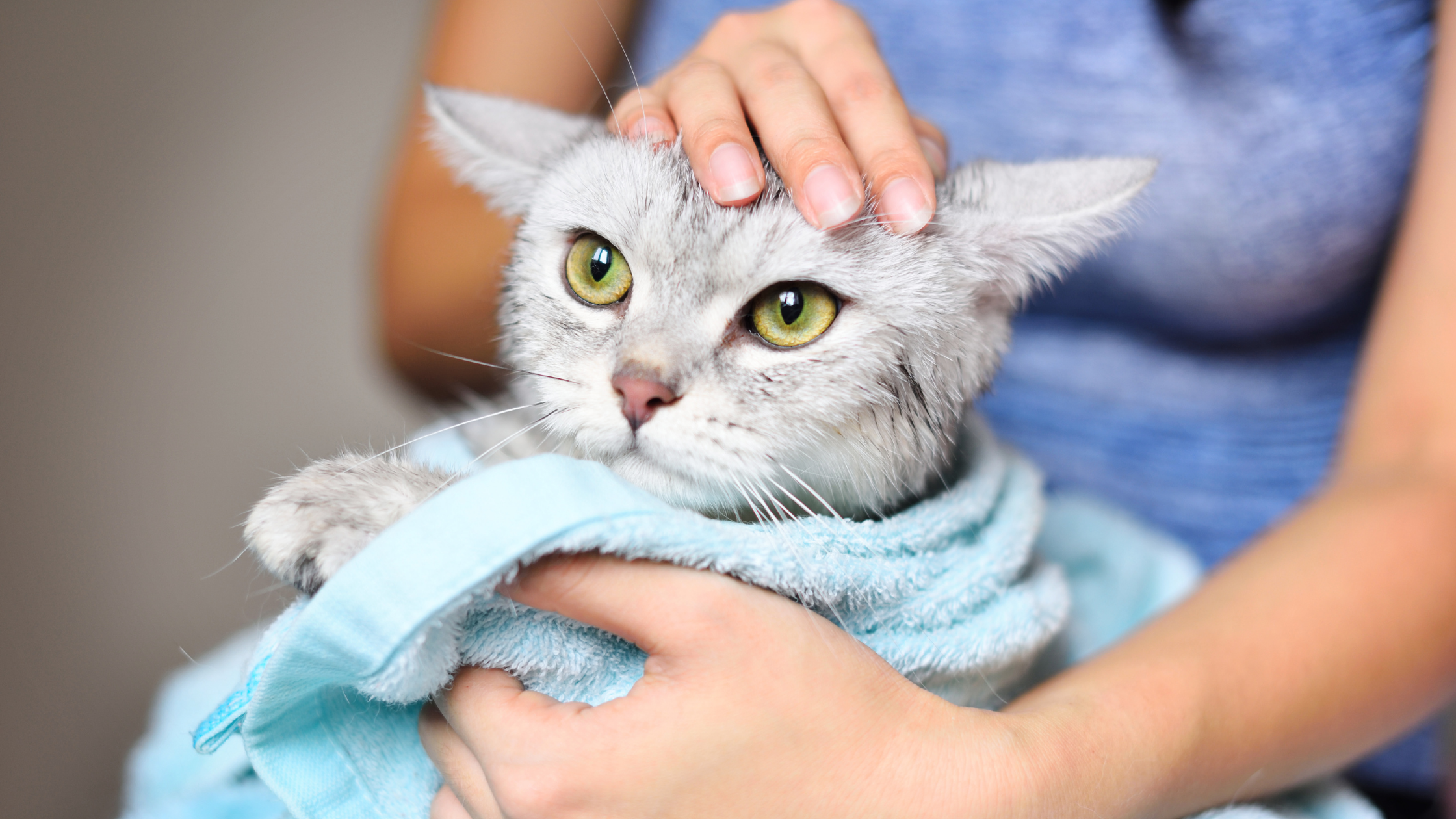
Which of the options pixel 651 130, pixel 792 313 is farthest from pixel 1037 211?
pixel 651 130

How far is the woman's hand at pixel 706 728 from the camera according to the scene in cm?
57

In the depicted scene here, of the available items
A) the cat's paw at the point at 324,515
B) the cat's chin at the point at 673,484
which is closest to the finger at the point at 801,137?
the cat's chin at the point at 673,484

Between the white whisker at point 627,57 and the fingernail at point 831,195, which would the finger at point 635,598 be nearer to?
the fingernail at point 831,195

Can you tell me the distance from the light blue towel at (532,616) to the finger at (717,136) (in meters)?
0.28

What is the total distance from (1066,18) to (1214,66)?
0.21 metres

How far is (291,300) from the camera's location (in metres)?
1.78

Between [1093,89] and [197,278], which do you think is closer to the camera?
[1093,89]

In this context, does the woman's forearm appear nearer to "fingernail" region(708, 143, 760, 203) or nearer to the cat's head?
the cat's head

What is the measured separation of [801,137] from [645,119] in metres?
0.17

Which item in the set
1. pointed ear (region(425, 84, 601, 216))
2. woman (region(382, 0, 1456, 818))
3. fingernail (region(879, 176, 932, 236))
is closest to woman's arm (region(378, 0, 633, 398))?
woman (region(382, 0, 1456, 818))

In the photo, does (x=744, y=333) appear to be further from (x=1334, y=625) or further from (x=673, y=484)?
(x=1334, y=625)

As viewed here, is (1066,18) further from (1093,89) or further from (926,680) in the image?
(926,680)

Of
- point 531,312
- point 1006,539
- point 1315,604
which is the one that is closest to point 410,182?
point 531,312

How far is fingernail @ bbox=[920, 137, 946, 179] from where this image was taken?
873 mm
